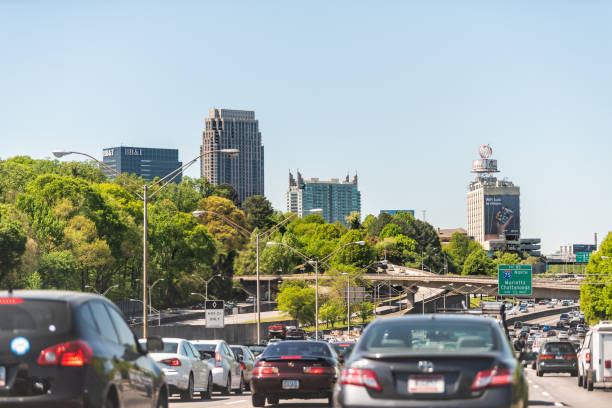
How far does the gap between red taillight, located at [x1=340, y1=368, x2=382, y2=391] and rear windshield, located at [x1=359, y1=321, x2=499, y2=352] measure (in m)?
0.41

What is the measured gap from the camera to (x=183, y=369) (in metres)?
24.2

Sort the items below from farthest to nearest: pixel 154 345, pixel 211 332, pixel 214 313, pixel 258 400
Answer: pixel 211 332 < pixel 214 313 < pixel 258 400 < pixel 154 345

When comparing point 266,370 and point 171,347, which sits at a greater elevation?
point 171,347

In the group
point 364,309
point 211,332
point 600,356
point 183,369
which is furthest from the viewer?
point 364,309

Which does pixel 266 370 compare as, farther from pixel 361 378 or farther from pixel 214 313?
pixel 214 313

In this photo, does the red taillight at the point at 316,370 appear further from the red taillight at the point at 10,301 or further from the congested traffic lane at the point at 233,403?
the red taillight at the point at 10,301

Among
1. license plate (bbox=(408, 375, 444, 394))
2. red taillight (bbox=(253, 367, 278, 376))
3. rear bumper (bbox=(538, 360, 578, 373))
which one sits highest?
license plate (bbox=(408, 375, 444, 394))

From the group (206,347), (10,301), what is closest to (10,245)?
(206,347)

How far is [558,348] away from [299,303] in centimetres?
8222

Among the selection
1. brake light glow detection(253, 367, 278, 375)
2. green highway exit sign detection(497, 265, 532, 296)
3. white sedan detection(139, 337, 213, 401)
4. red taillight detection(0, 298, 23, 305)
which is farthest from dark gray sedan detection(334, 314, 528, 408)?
green highway exit sign detection(497, 265, 532, 296)

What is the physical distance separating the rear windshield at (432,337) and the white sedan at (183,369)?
37.1ft

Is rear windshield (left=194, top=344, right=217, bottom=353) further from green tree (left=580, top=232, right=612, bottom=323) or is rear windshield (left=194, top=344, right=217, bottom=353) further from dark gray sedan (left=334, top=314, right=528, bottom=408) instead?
green tree (left=580, top=232, right=612, bottom=323)

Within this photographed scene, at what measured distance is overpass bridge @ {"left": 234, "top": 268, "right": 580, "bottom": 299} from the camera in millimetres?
121188

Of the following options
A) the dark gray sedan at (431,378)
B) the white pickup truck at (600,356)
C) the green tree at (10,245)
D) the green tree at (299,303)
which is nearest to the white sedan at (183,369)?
the white pickup truck at (600,356)
